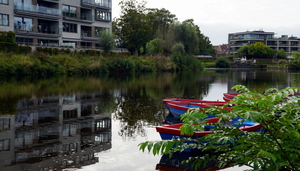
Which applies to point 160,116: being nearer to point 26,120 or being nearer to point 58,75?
point 26,120

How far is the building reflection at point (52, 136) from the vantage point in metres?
8.34

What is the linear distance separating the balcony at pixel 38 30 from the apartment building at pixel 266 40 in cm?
8749

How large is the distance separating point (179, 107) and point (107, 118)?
10.9 feet

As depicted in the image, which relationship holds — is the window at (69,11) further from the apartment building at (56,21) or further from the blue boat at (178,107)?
the blue boat at (178,107)

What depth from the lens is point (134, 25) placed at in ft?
226

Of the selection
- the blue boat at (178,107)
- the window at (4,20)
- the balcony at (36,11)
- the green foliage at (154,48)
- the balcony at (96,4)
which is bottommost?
the blue boat at (178,107)

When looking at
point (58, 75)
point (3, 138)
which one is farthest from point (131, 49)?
point (3, 138)

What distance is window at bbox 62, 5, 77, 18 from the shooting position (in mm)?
53075

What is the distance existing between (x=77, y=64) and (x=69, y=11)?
44.3 feet

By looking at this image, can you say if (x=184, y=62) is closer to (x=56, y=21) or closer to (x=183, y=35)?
(x=183, y=35)

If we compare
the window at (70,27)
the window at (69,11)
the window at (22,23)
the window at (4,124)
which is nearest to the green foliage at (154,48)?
the window at (70,27)

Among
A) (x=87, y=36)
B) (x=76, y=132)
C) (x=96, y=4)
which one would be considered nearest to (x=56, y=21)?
(x=87, y=36)

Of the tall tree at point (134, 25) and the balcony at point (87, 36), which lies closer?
the balcony at point (87, 36)

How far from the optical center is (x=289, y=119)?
4441 mm
